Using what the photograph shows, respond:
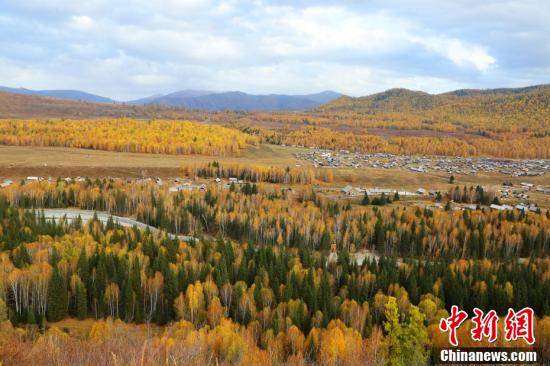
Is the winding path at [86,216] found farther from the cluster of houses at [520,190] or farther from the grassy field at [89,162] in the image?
the cluster of houses at [520,190]

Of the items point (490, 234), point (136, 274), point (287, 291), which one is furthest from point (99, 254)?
point (490, 234)

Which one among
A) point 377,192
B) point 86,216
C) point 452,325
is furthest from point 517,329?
point 377,192

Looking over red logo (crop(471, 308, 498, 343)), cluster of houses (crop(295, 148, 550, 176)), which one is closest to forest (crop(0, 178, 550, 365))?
red logo (crop(471, 308, 498, 343))

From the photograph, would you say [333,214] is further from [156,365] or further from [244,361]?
[156,365]

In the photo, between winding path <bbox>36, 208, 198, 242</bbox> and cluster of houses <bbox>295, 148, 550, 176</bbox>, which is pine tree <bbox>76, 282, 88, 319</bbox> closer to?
winding path <bbox>36, 208, 198, 242</bbox>

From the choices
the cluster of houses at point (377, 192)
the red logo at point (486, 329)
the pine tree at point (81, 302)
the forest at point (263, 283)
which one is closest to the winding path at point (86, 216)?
the forest at point (263, 283)

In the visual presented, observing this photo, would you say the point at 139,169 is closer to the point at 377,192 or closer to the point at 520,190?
the point at 377,192
